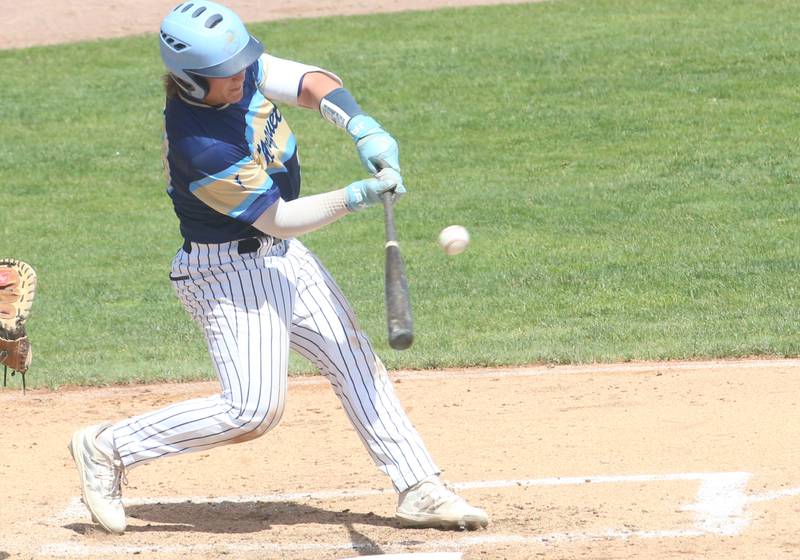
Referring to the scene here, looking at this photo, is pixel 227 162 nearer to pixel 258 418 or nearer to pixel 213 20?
pixel 213 20

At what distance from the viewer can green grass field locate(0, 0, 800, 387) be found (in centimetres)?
800

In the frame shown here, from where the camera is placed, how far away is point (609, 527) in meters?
4.66

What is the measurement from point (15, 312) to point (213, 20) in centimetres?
134

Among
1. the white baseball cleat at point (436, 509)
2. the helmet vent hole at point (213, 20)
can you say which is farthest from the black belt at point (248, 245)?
the white baseball cleat at point (436, 509)

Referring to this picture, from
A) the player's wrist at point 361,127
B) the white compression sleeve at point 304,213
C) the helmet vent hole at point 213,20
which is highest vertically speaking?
the helmet vent hole at point 213,20

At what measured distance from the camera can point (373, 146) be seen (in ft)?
Result: 14.7

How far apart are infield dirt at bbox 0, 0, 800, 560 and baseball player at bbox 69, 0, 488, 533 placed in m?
0.26

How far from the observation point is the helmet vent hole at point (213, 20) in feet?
14.4

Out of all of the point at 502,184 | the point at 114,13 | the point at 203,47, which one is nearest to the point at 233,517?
the point at 203,47

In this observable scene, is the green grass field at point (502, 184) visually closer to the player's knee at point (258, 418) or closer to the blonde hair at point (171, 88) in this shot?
the player's knee at point (258, 418)

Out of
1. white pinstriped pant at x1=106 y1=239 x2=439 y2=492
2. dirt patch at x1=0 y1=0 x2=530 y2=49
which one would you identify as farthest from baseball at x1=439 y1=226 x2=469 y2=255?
dirt patch at x1=0 y1=0 x2=530 y2=49

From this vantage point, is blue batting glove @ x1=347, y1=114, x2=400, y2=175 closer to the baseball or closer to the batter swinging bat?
the batter swinging bat

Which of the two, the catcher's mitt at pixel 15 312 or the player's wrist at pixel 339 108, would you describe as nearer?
the player's wrist at pixel 339 108

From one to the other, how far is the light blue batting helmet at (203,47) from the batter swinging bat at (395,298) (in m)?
0.62
